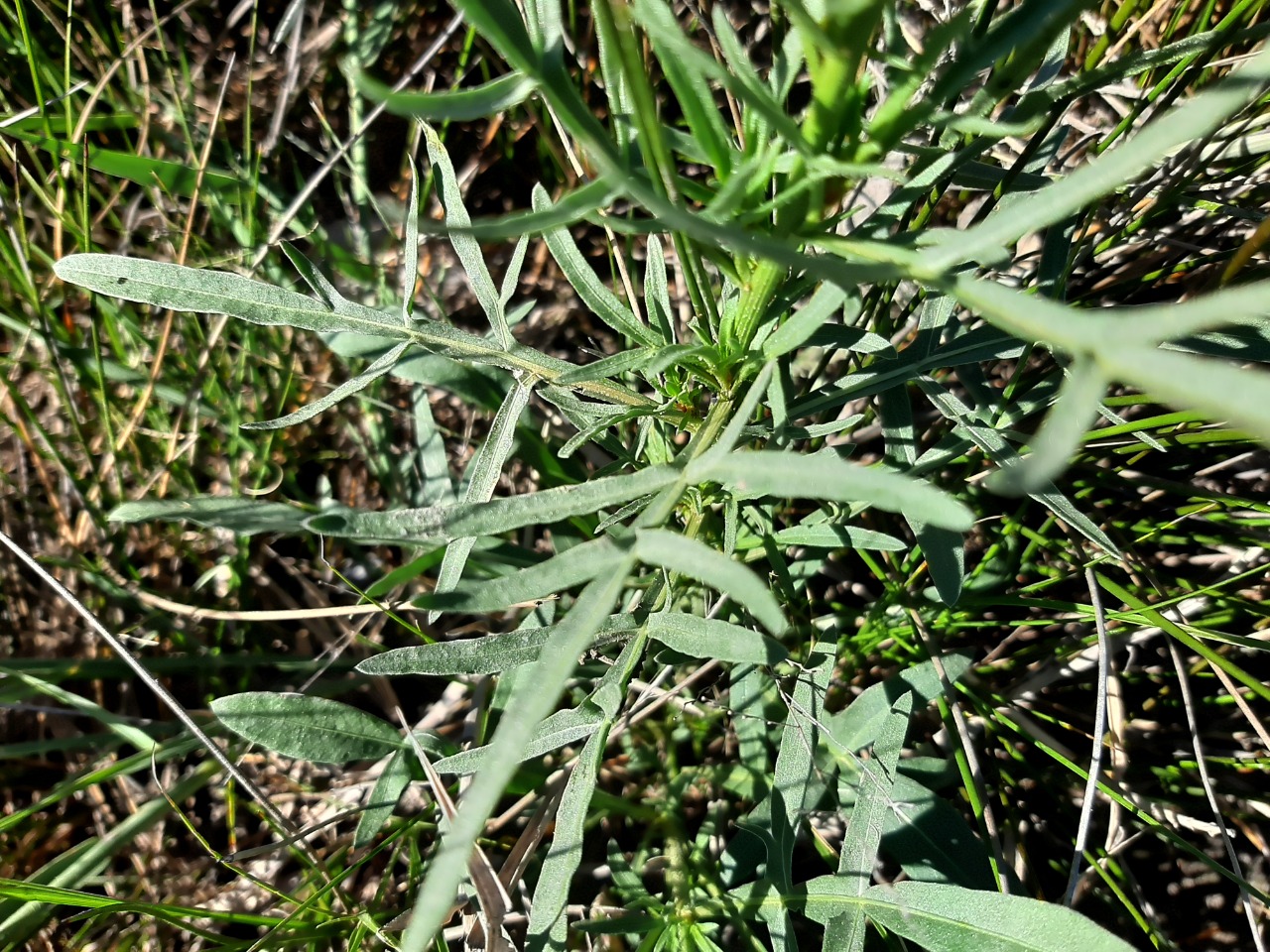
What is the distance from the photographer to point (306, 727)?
1.06 metres

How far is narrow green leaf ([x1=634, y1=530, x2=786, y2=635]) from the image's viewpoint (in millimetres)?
540

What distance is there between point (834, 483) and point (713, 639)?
0.99 feet

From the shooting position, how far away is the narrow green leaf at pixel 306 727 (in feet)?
3.28

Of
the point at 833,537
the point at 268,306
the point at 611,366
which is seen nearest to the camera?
the point at 611,366

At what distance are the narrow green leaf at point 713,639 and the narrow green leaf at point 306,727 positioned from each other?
0.45 metres

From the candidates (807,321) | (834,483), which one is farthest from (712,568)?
(807,321)

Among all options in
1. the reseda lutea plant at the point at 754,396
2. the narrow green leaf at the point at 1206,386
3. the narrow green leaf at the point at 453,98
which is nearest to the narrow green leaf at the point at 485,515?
the reseda lutea plant at the point at 754,396

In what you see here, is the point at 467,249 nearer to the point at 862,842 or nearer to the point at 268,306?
the point at 268,306

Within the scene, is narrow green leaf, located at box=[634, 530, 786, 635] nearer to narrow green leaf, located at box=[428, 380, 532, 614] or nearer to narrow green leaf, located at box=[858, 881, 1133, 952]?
narrow green leaf, located at box=[428, 380, 532, 614]

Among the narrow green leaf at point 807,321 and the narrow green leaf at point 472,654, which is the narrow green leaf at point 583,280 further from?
the narrow green leaf at point 472,654

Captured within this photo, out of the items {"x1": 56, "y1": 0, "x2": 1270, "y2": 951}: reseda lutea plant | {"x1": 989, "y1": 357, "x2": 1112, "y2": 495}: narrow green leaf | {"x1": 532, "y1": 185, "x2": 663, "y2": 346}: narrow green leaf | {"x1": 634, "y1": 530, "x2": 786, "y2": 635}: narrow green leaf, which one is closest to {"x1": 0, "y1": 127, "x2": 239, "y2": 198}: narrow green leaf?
{"x1": 56, "y1": 0, "x2": 1270, "y2": 951}: reseda lutea plant

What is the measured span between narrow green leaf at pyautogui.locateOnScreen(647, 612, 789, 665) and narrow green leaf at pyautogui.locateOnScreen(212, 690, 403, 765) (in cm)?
45

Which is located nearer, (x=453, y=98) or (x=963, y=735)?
(x=453, y=98)

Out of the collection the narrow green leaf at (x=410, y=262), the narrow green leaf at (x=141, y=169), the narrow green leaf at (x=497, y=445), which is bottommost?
the narrow green leaf at (x=497, y=445)
